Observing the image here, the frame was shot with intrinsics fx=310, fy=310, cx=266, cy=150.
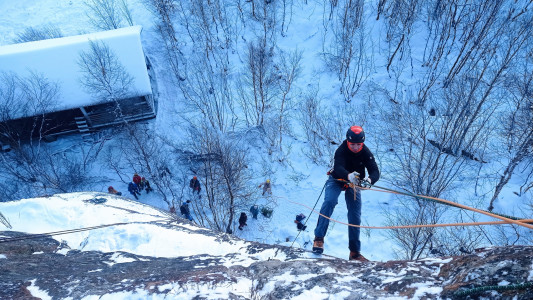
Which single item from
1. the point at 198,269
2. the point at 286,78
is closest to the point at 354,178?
the point at 198,269

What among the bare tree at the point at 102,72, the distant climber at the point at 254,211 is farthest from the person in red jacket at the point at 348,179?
the bare tree at the point at 102,72

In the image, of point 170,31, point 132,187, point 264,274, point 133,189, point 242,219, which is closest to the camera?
point 264,274

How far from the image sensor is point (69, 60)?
14070mm

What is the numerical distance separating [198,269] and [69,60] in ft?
46.1

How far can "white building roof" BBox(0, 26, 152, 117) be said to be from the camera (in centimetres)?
1382

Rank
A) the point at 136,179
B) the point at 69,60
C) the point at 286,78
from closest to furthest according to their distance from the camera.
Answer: the point at 136,179 → the point at 69,60 → the point at 286,78

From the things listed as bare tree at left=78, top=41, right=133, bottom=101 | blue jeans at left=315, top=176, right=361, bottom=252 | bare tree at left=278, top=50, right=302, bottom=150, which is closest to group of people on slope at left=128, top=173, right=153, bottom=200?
bare tree at left=78, top=41, right=133, bottom=101

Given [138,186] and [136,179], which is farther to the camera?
[138,186]

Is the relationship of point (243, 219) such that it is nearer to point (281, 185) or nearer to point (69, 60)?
point (281, 185)

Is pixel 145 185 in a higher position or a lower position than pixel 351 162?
higher

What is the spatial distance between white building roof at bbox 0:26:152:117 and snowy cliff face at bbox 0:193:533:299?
9.94 metres

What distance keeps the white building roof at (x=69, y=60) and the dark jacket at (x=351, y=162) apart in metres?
12.2

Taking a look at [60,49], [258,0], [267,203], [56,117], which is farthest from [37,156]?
[258,0]

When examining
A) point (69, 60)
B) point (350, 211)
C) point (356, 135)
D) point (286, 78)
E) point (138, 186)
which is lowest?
point (350, 211)
